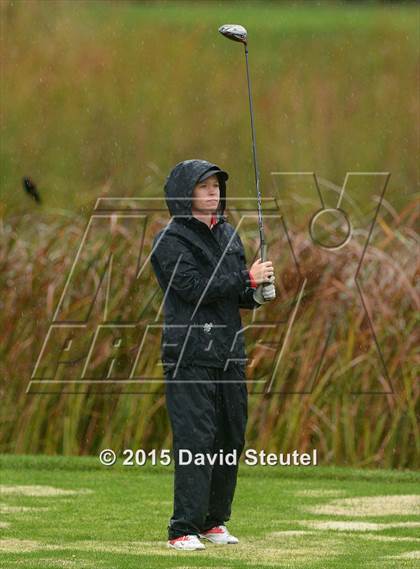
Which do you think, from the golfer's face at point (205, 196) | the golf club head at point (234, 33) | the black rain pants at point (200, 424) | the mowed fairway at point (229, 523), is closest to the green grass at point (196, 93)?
the mowed fairway at point (229, 523)

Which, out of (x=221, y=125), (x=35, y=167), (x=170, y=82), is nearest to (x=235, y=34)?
(x=35, y=167)

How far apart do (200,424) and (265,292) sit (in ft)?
1.88

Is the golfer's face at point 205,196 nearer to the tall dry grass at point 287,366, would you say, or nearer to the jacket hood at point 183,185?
the jacket hood at point 183,185

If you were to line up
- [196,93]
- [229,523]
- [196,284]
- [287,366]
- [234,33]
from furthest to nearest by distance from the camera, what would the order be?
[196,93] → [287,366] → [229,523] → [234,33] → [196,284]

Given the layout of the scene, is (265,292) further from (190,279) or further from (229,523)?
(229,523)

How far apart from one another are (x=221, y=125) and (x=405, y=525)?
22.3 meters

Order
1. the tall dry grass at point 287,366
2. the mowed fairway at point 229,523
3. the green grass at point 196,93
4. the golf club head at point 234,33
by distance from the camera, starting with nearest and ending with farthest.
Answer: the mowed fairway at point 229,523, the golf club head at point 234,33, the tall dry grass at point 287,366, the green grass at point 196,93

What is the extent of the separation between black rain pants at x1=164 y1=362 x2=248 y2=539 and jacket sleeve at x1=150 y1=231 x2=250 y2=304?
294 millimetres

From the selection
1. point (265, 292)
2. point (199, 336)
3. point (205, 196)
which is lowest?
point (199, 336)

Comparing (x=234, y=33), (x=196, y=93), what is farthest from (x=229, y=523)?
(x=196, y=93)

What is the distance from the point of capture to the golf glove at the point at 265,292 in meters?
6.48

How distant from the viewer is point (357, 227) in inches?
405

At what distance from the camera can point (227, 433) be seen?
6672 mm

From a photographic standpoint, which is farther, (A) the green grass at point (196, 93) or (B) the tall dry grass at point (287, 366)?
(A) the green grass at point (196, 93)
